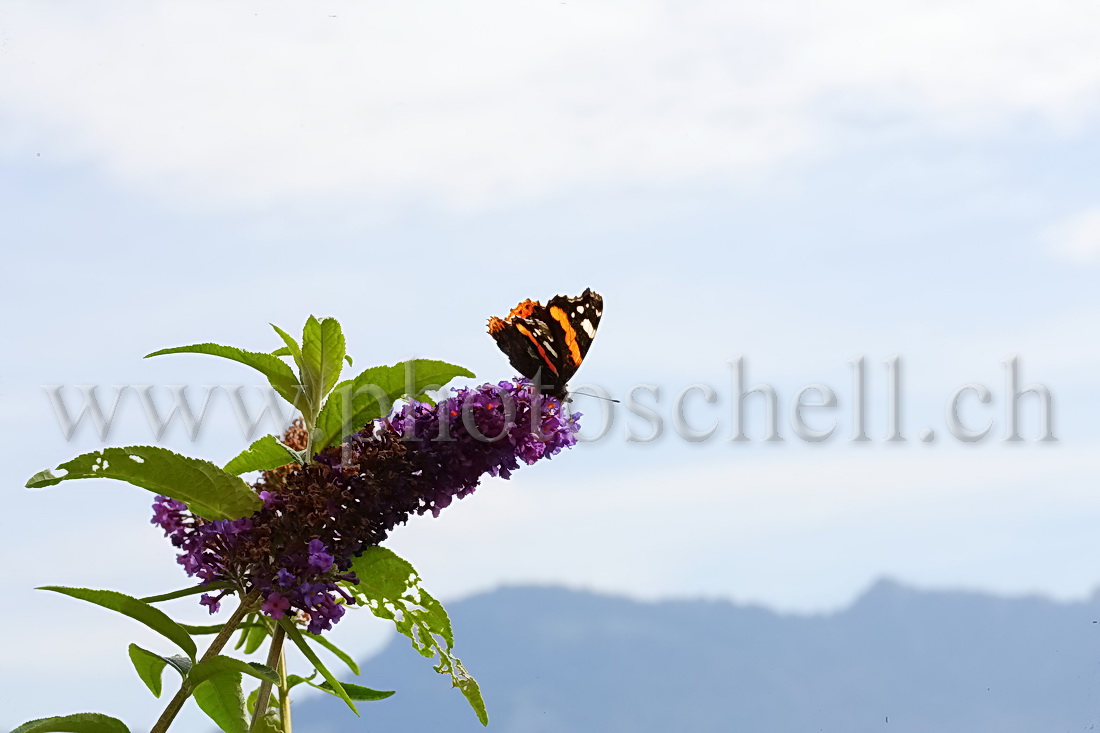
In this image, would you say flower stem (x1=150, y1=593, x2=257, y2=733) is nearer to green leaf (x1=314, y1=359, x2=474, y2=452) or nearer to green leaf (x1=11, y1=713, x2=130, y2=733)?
green leaf (x1=11, y1=713, x2=130, y2=733)

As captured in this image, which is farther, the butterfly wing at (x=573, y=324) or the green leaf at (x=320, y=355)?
the butterfly wing at (x=573, y=324)

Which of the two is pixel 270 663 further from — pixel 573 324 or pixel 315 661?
pixel 573 324

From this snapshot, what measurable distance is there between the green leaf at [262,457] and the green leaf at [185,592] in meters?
0.15

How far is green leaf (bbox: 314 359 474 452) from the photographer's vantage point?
1384 mm

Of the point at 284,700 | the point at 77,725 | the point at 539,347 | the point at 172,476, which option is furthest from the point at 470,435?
the point at 77,725

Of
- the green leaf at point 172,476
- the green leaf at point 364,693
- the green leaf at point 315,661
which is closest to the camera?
the green leaf at point 172,476

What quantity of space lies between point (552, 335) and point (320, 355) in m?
0.35

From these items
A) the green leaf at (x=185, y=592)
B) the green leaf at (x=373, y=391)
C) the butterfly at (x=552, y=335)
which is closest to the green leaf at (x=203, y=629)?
the green leaf at (x=185, y=592)

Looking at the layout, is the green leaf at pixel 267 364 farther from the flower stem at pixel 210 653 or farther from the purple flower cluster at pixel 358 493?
the flower stem at pixel 210 653

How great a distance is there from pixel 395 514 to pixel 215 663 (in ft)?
0.92

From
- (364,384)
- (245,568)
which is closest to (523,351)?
(364,384)

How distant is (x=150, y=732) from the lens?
127 centimetres

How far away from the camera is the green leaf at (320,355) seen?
1.44 meters

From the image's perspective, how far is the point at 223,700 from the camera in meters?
1.30
